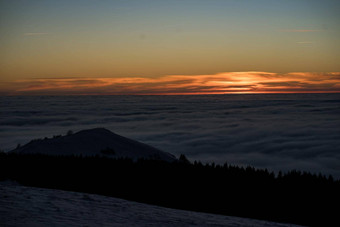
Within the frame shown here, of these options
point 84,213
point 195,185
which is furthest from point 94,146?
point 84,213

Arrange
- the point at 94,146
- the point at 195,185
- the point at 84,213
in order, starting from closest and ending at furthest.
Answer: the point at 84,213
the point at 195,185
the point at 94,146

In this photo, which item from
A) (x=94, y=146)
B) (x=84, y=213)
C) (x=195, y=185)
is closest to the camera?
(x=84, y=213)

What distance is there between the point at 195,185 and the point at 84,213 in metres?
3.44

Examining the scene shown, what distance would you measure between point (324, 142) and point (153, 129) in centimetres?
2332

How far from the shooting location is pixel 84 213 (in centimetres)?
814

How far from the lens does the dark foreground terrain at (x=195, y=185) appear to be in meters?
9.69

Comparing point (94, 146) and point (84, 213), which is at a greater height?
point (94, 146)

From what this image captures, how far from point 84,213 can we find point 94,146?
8600 mm

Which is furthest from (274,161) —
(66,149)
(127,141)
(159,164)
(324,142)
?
(159,164)

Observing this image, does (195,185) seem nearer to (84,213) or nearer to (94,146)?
(84,213)

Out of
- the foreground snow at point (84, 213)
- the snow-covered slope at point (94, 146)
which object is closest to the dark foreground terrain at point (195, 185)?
the foreground snow at point (84, 213)

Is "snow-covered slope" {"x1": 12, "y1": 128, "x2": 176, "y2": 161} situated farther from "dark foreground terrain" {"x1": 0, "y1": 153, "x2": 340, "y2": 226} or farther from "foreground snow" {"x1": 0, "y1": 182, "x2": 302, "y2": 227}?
"foreground snow" {"x1": 0, "y1": 182, "x2": 302, "y2": 227}

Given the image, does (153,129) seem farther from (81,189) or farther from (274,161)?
(81,189)

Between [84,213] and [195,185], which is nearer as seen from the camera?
[84,213]
